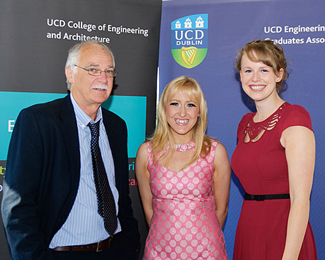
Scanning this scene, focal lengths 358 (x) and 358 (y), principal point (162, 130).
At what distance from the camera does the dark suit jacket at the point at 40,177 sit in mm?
1969

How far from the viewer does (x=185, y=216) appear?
2.56 metres

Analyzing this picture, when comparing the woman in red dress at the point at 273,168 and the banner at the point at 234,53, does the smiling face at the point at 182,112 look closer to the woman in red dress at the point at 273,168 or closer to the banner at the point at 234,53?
the woman in red dress at the point at 273,168

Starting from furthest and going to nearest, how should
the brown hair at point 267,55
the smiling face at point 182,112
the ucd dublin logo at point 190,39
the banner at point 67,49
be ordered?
the ucd dublin logo at point 190,39, the banner at point 67,49, the smiling face at point 182,112, the brown hair at point 267,55

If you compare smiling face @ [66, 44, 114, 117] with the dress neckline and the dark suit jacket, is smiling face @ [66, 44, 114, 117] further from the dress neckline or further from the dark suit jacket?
the dress neckline

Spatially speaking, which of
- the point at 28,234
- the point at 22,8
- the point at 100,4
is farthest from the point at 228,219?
the point at 22,8

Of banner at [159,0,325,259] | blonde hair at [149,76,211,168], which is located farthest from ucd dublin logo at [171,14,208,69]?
blonde hair at [149,76,211,168]

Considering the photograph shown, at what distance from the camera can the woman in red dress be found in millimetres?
2107

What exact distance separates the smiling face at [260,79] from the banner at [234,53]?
1.14m

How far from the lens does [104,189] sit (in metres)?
2.29

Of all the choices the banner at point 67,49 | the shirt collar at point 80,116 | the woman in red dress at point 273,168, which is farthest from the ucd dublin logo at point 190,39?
the shirt collar at point 80,116

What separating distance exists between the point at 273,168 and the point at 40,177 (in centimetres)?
143

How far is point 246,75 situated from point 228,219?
172 cm

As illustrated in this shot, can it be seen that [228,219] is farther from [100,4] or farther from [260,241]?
[100,4]

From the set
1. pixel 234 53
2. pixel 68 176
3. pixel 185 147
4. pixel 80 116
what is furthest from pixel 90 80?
pixel 234 53
